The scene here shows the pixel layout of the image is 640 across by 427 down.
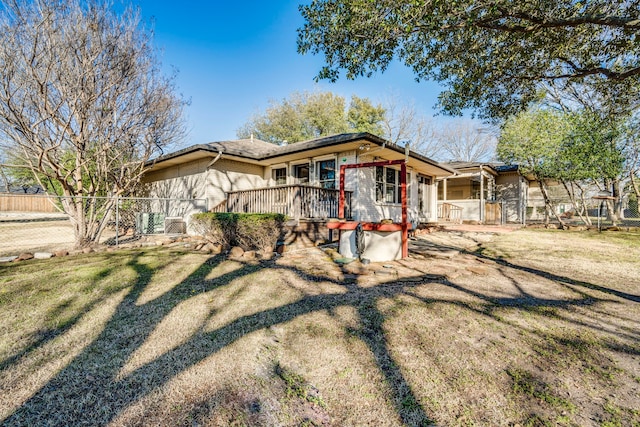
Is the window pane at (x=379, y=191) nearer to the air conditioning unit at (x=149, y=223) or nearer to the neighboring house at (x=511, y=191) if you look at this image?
the air conditioning unit at (x=149, y=223)

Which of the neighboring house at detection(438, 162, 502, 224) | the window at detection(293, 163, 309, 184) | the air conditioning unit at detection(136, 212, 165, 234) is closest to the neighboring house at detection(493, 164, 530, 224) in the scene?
the neighboring house at detection(438, 162, 502, 224)

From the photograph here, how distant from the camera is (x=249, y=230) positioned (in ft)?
21.6

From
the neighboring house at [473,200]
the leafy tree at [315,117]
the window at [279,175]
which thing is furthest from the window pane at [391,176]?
the leafy tree at [315,117]

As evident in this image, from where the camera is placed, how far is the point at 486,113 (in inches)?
291

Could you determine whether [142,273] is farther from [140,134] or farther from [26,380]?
[140,134]

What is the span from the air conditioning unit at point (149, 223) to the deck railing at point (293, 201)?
3.71 metres

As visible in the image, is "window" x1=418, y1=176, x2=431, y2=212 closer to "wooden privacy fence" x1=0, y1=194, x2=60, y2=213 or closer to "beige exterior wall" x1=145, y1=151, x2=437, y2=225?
"beige exterior wall" x1=145, y1=151, x2=437, y2=225

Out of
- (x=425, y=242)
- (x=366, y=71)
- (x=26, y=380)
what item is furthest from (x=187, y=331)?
(x=425, y=242)

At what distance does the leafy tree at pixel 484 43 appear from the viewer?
14.6 feet

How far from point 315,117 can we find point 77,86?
20.8 m

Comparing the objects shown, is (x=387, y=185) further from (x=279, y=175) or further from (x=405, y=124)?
(x=405, y=124)

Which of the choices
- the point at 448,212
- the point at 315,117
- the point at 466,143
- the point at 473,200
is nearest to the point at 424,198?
the point at 448,212

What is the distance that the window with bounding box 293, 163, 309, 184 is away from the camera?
10.6 metres

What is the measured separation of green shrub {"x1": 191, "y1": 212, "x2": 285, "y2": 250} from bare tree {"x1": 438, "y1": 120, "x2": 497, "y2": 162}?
2983 cm
